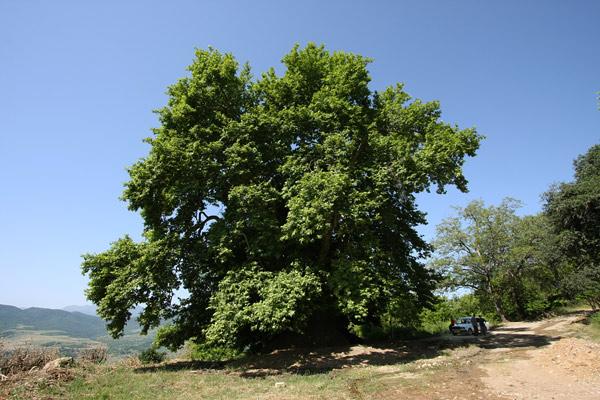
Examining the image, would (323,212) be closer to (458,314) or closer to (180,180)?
(180,180)

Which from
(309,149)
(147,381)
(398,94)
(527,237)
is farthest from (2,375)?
(527,237)

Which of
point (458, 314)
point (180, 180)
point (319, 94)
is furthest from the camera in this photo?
point (458, 314)

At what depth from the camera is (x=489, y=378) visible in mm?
11375

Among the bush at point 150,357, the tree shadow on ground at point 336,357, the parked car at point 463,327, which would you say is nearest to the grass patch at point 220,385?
the tree shadow on ground at point 336,357

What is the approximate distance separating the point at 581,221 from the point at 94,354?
33421 mm

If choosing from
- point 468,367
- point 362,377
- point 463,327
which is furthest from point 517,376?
point 463,327

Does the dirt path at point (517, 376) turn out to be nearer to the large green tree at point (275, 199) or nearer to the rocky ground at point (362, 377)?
the rocky ground at point (362, 377)

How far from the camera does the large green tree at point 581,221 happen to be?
957 inches

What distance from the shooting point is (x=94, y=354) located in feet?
61.5

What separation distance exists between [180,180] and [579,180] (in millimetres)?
29267

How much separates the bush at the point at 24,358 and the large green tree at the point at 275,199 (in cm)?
261

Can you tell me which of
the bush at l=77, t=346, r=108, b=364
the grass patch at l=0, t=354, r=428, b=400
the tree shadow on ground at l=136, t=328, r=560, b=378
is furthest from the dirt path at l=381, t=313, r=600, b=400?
the bush at l=77, t=346, r=108, b=364

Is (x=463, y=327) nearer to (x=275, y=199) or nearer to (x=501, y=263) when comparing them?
(x=501, y=263)

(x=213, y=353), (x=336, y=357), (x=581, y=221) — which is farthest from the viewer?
(x=581, y=221)
